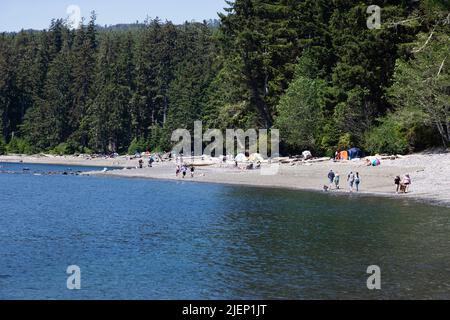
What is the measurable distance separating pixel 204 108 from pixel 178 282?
87950 mm

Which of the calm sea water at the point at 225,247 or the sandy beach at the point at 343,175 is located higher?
the sandy beach at the point at 343,175

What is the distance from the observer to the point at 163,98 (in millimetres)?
127438

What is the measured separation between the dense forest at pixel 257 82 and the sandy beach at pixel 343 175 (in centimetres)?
529

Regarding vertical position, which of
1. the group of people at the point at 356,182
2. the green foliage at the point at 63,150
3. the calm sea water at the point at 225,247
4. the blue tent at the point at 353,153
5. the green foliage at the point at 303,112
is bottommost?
the calm sea water at the point at 225,247

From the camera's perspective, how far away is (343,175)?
184 feet

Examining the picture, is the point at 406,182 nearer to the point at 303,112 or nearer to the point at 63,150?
the point at 303,112

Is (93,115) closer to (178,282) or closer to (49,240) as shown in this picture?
(49,240)

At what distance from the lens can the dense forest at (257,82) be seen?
60531 millimetres

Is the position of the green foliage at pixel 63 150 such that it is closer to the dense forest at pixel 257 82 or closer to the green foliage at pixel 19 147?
the dense forest at pixel 257 82

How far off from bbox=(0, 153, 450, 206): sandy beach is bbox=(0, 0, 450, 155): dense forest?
17.4ft

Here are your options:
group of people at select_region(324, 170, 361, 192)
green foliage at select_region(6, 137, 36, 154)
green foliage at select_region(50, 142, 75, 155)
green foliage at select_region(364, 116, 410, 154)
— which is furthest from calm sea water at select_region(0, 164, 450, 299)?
green foliage at select_region(6, 137, 36, 154)

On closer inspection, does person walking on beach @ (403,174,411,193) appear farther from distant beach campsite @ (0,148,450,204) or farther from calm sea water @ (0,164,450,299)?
calm sea water @ (0,164,450,299)

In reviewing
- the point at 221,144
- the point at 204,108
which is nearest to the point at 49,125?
the point at 204,108

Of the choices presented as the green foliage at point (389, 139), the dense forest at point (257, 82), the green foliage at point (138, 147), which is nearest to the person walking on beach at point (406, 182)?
the dense forest at point (257, 82)
